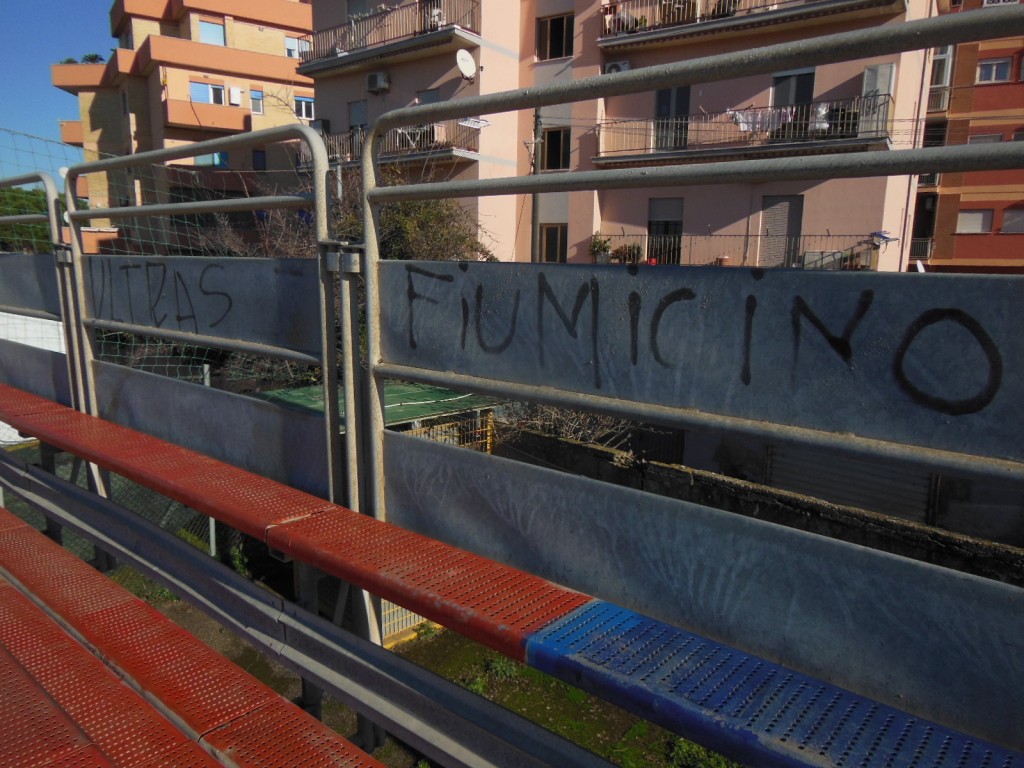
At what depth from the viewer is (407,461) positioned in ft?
8.16

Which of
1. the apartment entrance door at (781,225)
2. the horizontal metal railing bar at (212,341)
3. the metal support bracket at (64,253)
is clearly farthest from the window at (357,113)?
the horizontal metal railing bar at (212,341)

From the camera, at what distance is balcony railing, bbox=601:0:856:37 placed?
1798 cm

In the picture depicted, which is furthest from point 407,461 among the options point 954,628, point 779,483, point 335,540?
point 779,483

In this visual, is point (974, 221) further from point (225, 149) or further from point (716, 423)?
point (716, 423)

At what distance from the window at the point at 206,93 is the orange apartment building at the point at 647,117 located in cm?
829

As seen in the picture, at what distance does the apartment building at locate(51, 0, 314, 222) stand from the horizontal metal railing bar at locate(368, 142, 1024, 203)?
29125 mm

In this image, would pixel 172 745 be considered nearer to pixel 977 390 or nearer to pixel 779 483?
pixel 977 390

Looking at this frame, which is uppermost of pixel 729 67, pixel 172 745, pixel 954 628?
pixel 729 67

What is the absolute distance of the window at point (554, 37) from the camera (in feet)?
71.4

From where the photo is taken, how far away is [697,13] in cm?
1886

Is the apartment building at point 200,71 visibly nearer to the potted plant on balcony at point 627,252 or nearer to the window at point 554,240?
the window at point 554,240

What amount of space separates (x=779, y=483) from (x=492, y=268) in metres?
11.2

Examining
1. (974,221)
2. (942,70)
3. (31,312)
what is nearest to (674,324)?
(31,312)

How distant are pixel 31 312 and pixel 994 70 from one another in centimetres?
3632
